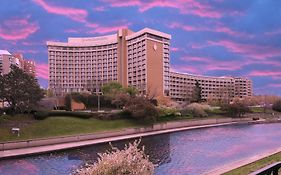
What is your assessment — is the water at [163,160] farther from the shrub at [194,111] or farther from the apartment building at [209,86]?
the apartment building at [209,86]

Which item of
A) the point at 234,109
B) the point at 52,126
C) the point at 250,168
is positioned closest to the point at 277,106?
the point at 234,109

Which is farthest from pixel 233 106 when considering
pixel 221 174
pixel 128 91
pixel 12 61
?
pixel 12 61

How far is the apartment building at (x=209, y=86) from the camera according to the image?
5704 inches

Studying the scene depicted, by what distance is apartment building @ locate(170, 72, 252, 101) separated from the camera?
145m

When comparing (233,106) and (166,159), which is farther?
(233,106)

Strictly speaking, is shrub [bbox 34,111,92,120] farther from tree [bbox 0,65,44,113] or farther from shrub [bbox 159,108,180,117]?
shrub [bbox 159,108,180,117]

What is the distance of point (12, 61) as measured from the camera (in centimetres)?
12106

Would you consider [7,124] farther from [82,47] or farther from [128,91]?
[82,47]

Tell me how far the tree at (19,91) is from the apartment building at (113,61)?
67920mm

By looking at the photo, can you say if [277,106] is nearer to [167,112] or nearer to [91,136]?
[167,112]

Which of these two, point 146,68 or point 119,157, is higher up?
point 146,68

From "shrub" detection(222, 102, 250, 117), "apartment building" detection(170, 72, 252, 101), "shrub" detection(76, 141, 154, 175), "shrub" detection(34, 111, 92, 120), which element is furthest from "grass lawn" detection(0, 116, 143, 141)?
"apartment building" detection(170, 72, 252, 101)

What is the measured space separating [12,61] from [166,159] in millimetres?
106084

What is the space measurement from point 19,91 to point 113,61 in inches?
3743
